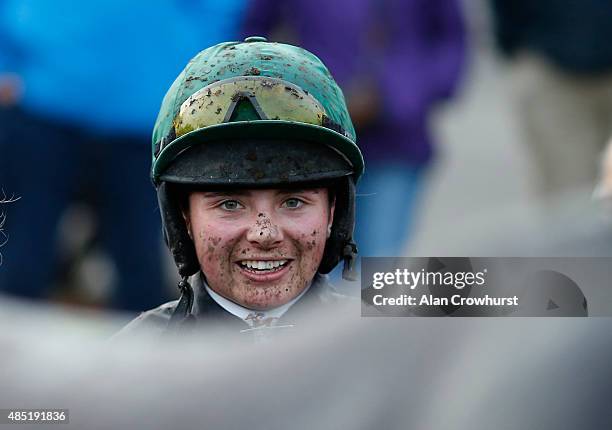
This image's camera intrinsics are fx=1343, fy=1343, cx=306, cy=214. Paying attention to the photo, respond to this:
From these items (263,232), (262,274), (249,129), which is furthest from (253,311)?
(249,129)

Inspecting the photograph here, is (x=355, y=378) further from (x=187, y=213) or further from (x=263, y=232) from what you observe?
(x=187, y=213)

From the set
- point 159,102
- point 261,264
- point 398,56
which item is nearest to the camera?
point 261,264

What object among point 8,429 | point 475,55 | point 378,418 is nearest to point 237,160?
point 8,429

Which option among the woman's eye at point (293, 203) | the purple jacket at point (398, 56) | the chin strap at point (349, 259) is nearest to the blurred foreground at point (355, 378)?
the woman's eye at point (293, 203)

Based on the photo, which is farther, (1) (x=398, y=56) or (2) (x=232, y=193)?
(1) (x=398, y=56)

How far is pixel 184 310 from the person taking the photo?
10.2ft

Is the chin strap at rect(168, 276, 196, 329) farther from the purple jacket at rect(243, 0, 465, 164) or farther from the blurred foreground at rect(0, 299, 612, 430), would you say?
the purple jacket at rect(243, 0, 465, 164)

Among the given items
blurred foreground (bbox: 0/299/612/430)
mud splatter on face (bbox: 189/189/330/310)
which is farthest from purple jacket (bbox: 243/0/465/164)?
blurred foreground (bbox: 0/299/612/430)

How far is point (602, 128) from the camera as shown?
6.25m

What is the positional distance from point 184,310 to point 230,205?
27 centimetres

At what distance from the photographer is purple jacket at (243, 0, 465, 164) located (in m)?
5.24

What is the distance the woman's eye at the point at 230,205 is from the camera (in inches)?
120

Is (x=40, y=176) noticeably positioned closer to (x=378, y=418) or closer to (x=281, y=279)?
(x=281, y=279)

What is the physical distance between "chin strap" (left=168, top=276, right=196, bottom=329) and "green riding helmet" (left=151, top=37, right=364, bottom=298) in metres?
0.03
